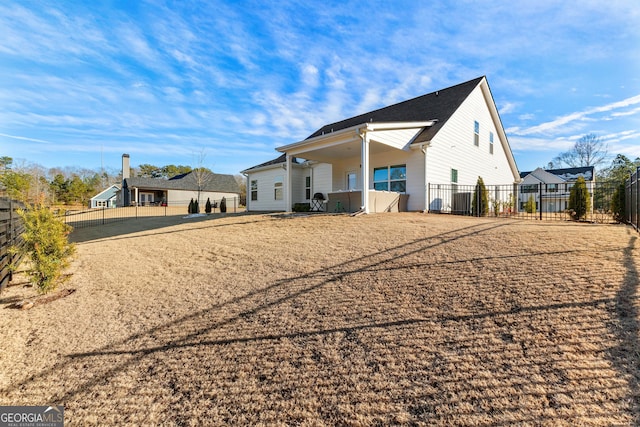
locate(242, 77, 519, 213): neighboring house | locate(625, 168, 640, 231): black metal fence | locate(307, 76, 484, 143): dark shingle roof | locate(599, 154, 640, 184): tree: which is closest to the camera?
locate(625, 168, 640, 231): black metal fence

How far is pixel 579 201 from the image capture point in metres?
10.5

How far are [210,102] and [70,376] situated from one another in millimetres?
17161

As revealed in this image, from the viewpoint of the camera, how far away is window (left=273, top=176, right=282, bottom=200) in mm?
17969

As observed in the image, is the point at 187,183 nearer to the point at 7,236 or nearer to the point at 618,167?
the point at 7,236

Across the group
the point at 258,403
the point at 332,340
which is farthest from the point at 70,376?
the point at 332,340

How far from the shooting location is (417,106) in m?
15.9

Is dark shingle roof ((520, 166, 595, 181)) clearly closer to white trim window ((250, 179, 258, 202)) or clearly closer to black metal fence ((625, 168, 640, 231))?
black metal fence ((625, 168, 640, 231))

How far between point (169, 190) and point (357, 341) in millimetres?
40654

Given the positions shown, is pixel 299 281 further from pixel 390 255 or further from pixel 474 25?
pixel 474 25

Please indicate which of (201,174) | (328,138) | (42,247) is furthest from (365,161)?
(201,174)

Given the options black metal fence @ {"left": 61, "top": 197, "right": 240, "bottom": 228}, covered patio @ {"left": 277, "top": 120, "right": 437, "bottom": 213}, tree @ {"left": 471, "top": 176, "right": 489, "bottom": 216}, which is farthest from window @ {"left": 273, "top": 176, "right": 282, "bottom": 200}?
tree @ {"left": 471, "top": 176, "right": 489, "bottom": 216}

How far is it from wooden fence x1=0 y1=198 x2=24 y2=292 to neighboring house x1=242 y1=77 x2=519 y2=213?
8.94 meters

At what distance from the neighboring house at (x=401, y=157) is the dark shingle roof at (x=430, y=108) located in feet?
0.19

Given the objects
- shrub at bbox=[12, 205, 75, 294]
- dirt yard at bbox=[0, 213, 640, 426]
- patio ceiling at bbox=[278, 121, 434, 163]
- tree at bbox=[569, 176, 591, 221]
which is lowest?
dirt yard at bbox=[0, 213, 640, 426]
